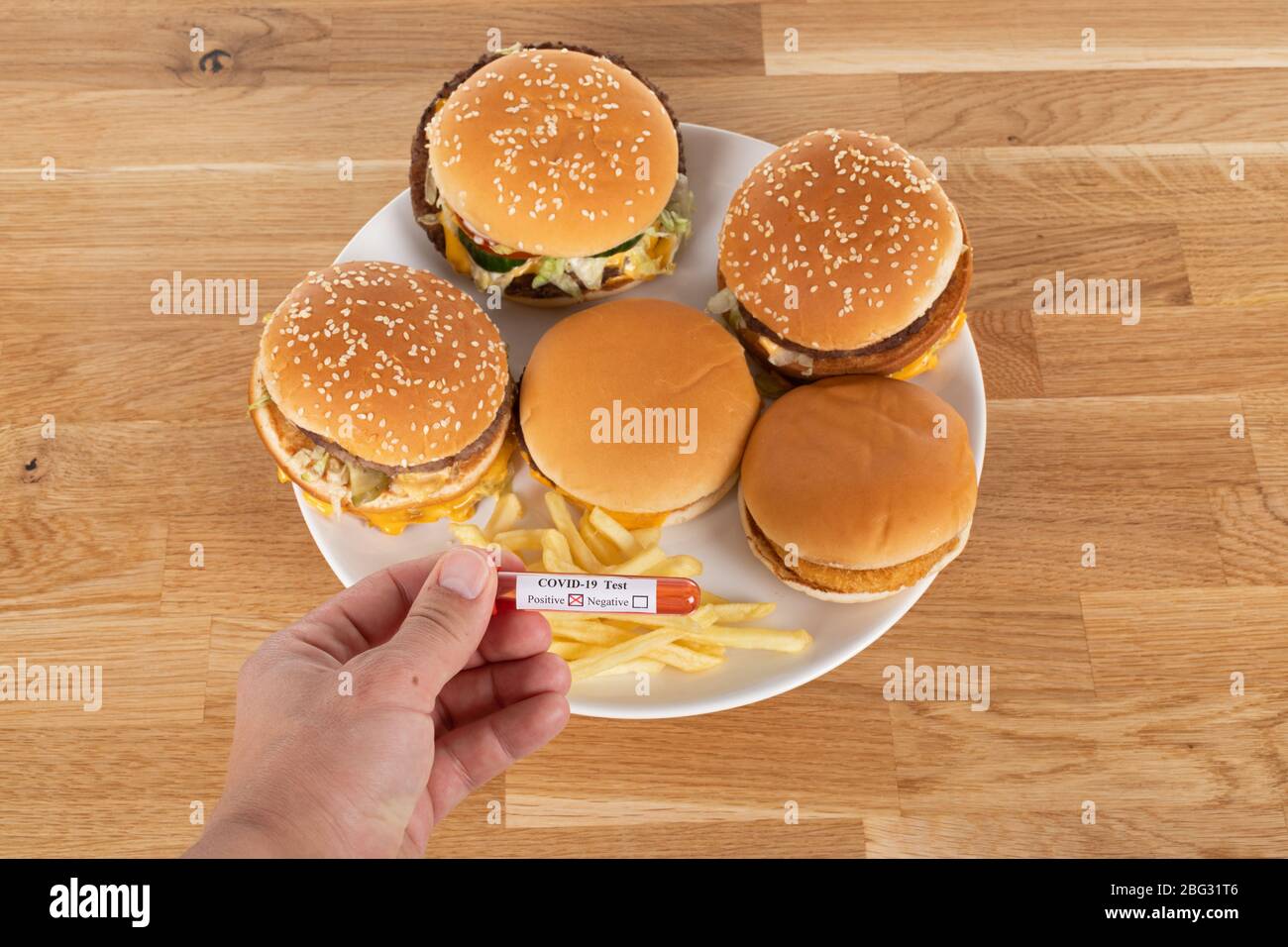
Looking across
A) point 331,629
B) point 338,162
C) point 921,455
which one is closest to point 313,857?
point 331,629

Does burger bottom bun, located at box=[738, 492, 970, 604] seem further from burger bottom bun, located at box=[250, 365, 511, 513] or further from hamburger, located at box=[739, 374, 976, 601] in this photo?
burger bottom bun, located at box=[250, 365, 511, 513]

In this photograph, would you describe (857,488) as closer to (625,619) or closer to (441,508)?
(625,619)

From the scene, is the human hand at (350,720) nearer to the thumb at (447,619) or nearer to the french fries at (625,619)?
the thumb at (447,619)

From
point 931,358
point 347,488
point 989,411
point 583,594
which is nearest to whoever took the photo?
point 583,594

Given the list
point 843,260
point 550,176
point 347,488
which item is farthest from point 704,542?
point 550,176

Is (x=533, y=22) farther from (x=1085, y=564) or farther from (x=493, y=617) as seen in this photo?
(x=1085, y=564)

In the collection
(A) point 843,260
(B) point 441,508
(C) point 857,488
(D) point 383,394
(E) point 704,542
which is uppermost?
(A) point 843,260
